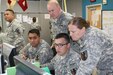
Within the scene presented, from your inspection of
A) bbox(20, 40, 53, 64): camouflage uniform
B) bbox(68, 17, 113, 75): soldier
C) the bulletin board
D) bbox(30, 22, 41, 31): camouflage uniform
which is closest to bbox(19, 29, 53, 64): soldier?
bbox(20, 40, 53, 64): camouflage uniform

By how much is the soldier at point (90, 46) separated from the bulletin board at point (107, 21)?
11.9 feet

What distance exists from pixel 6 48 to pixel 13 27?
83.8 inches

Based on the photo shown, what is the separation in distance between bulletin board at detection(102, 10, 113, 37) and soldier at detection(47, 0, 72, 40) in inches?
116

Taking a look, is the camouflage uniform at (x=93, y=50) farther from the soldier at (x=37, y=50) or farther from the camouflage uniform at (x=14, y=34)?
the camouflage uniform at (x=14, y=34)

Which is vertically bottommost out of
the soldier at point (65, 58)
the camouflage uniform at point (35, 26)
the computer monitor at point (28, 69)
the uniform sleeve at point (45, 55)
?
the camouflage uniform at point (35, 26)

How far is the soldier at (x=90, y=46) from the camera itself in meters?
1.93

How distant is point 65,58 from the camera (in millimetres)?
2475

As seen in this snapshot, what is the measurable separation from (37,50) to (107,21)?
3057 mm

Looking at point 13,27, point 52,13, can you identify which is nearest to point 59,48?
point 52,13

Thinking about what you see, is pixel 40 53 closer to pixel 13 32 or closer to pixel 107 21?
pixel 13 32

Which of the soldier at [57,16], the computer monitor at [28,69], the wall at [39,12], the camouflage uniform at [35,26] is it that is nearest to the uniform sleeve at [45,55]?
the soldier at [57,16]

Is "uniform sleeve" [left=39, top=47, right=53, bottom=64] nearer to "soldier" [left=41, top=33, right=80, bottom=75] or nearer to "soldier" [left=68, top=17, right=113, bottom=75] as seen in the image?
"soldier" [left=41, top=33, right=80, bottom=75]

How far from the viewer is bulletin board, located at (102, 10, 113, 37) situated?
19.2 ft

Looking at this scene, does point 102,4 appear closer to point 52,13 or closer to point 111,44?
point 52,13
